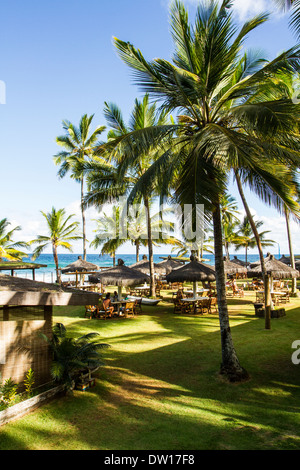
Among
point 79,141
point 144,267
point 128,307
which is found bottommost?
point 128,307

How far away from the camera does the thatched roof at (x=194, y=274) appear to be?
14250 millimetres

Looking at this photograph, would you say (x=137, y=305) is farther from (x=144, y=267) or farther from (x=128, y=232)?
(x=128, y=232)

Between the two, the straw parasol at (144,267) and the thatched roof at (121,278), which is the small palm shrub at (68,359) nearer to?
the thatched roof at (121,278)

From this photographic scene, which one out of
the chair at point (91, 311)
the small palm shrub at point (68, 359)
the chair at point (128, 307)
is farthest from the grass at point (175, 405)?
the chair at point (128, 307)

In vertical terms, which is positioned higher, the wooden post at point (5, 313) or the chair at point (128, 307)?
the wooden post at point (5, 313)

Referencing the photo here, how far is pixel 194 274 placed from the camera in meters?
14.3

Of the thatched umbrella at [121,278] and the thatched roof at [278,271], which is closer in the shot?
the thatched umbrella at [121,278]

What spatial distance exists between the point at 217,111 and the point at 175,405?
20.4 ft

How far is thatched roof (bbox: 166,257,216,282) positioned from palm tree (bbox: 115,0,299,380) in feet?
22.9

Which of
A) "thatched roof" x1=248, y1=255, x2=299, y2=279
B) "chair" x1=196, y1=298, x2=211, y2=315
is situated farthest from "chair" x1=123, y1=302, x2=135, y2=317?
"thatched roof" x1=248, y1=255, x2=299, y2=279

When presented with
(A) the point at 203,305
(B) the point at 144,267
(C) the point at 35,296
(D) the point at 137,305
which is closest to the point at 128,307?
(D) the point at 137,305

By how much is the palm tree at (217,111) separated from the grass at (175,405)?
96 cm

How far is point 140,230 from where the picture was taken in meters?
32.5

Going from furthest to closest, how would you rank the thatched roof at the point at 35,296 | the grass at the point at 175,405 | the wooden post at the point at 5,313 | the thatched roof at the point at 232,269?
the thatched roof at the point at 232,269, the wooden post at the point at 5,313, the thatched roof at the point at 35,296, the grass at the point at 175,405
